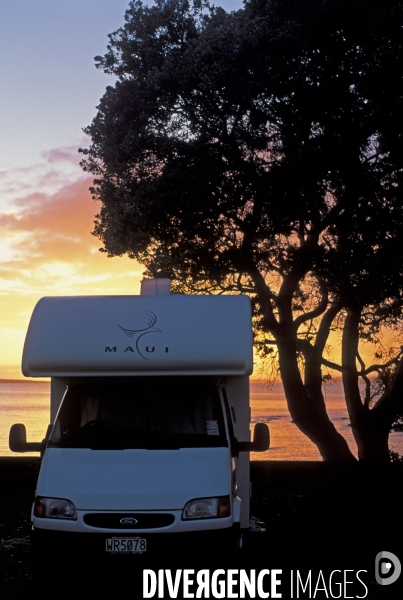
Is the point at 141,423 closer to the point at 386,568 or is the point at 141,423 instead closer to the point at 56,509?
the point at 56,509

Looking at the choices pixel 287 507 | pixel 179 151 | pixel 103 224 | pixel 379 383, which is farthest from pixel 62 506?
pixel 379 383

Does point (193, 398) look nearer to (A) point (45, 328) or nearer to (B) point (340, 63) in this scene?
(A) point (45, 328)

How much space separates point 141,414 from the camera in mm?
8617

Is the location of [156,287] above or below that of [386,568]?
above

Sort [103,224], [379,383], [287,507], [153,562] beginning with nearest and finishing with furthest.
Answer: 1. [153,562]
2. [287,507]
3. [103,224]
4. [379,383]

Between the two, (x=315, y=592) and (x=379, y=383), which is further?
(x=379, y=383)

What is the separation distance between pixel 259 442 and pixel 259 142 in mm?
10320

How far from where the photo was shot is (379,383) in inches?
932

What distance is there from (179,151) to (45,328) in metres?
9.70

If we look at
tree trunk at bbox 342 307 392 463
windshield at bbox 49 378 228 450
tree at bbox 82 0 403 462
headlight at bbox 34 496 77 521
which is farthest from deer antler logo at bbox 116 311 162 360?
tree trunk at bbox 342 307 392 463

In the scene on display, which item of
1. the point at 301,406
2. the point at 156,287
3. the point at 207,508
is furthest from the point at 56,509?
the point at 301,406

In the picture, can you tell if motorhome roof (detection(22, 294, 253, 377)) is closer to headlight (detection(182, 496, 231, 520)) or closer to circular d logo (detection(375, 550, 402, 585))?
headlight (detection(182, 496, 231, 520))

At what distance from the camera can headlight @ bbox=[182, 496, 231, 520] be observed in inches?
292

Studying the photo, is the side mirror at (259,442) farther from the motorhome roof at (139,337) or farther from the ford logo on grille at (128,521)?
the ford logo on grille at (128,521)
